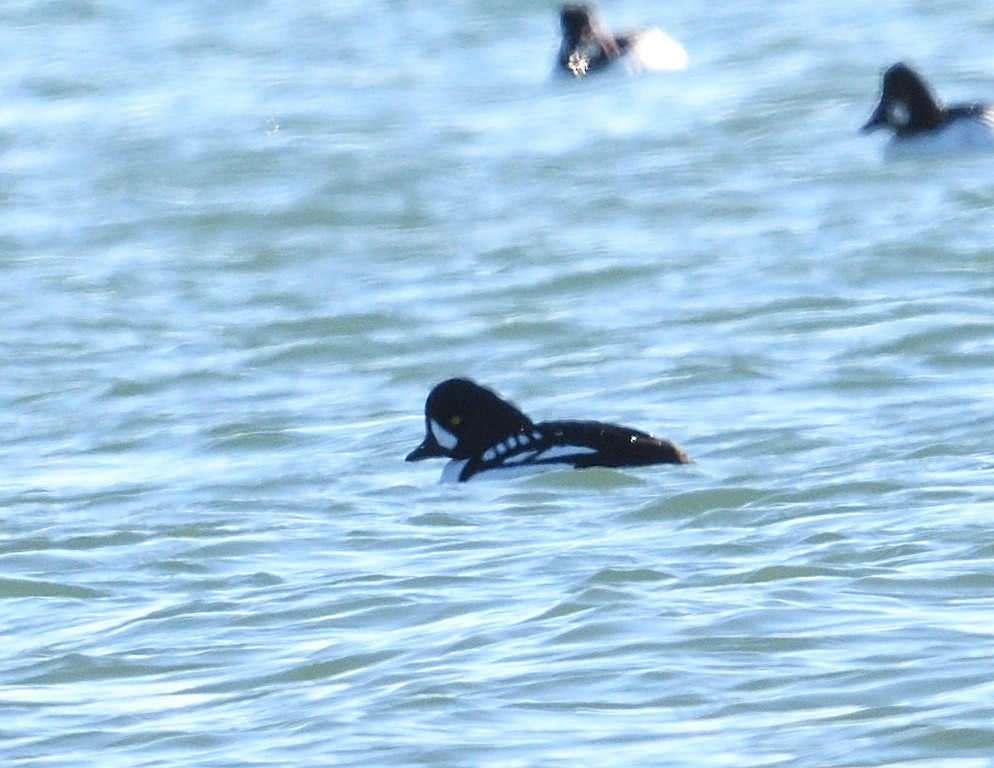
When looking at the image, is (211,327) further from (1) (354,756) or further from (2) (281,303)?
(1) (354,756)

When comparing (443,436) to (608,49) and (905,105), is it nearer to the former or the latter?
(905,105)

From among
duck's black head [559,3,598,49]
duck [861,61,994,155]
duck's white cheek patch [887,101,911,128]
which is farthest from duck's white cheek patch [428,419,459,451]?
duck's black head [559,3,598,49]

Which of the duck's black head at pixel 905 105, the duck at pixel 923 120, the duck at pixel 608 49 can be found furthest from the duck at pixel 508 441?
the duck at pixel 608 49

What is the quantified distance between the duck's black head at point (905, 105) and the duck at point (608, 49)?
371 centimetres

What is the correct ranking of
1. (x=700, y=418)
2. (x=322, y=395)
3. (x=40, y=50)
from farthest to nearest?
(x=40, y=50), (x=322, y=395), (x=700, y=418)

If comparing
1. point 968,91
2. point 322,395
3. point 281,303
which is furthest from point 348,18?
point 322,395

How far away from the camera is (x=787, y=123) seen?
19547mm

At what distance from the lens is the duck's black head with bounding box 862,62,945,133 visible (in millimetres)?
18344

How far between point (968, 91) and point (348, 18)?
785 centimetres

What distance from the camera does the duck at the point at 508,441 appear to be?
1020 cm

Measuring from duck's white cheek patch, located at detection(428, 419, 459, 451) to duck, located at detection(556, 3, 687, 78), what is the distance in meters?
11.8

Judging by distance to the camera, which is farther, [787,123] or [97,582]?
[787,123]

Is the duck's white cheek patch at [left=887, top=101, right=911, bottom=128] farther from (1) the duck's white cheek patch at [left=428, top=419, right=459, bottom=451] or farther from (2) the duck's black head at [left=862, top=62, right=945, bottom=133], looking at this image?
(1) the duck's white cheek patch at [left=428, top=419, right=459, bottom=451]

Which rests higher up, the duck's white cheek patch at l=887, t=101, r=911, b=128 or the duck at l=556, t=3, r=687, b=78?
the duck at l=556, t=3, r=687, b=78
